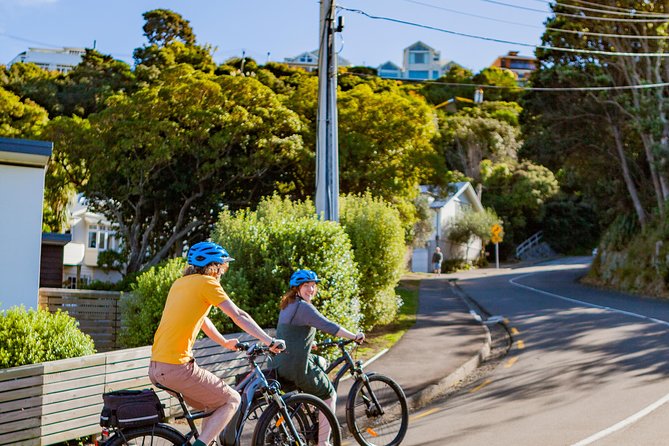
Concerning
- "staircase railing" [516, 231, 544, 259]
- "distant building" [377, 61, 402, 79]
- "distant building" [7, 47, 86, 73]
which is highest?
"distant building" [377, 61, 402, 79]

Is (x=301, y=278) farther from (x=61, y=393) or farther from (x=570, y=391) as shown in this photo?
(x=570, y=391)

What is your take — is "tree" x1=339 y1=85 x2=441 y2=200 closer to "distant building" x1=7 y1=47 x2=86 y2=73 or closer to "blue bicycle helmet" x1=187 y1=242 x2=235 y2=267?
"blue bicycle helmet" x1=187 y1=242 x2=235 y2=267

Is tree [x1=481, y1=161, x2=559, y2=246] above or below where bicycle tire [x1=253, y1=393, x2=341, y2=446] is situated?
above

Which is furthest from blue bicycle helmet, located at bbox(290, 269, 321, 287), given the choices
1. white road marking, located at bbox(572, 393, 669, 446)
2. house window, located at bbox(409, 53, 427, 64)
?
house window, located at bbox(409, 53, 427, 64)

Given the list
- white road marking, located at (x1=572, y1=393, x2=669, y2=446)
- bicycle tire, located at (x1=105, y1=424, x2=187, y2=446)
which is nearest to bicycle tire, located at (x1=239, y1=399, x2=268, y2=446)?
bicycle tire, located at (x1=105, y1=424, x2=187, y2=446)

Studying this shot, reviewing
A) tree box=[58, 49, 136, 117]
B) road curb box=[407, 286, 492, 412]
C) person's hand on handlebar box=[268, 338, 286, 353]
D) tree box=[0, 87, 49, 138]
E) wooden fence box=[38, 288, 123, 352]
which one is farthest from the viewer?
tree box=[58, 49, 136, 117]

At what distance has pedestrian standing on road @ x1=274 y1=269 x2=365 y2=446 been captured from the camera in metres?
7.28

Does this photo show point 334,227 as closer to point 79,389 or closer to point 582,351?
point 582,351

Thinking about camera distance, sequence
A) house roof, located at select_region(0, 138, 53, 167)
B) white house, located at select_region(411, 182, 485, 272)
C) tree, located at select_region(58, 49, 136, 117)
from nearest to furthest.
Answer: house roof, located at select_region(0, 138, 53, 167) < tree, located at select_region(58, 49, 136, 117) < white house, located at select_region(411, 182, 485, 272)

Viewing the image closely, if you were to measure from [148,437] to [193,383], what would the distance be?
49 cm

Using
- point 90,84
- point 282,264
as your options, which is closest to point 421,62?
point 90,84

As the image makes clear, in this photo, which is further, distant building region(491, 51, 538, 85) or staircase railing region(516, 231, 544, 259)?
distant building region(491, 51, 538, 85)

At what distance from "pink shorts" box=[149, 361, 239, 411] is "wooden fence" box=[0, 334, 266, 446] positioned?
238 cm

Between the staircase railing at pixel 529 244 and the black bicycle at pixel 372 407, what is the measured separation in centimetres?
6021
